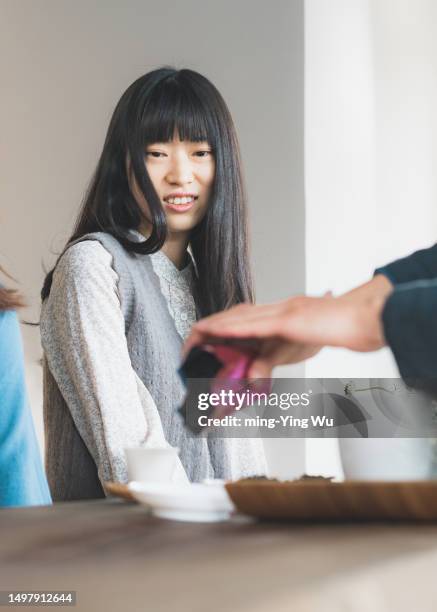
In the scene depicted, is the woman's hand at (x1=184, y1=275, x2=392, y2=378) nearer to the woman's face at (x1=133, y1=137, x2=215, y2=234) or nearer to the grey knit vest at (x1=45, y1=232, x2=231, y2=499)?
the grey knit vest at (x1=45, y1=232, x2=231, y2=499)

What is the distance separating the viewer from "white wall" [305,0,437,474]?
10.9 ft

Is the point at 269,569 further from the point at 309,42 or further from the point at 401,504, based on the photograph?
the point at 309,42

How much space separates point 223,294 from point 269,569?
5.06 ft

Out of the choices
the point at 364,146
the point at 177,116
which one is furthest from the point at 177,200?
the point at 364,146

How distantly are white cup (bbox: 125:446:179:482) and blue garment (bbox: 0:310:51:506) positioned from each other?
285 millimetres

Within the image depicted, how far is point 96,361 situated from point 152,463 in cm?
57

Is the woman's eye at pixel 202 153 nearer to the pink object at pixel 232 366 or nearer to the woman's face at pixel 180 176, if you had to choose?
the woman's face at pixel 180 176

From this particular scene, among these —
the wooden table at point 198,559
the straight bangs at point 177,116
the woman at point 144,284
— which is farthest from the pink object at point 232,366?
the straight bangs at point 177,116

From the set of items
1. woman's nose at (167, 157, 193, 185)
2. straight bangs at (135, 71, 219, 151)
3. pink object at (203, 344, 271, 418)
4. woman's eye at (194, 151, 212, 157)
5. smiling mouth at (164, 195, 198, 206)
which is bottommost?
pink object at (203, 344, 271, 418)

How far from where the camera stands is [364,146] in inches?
137

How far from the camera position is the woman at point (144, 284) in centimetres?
171

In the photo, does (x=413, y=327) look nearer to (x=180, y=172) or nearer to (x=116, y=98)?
(x=180, y=172)

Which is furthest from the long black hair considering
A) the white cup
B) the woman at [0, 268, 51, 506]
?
the white cup

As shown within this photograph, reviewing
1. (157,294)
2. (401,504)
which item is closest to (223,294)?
(157,294)
